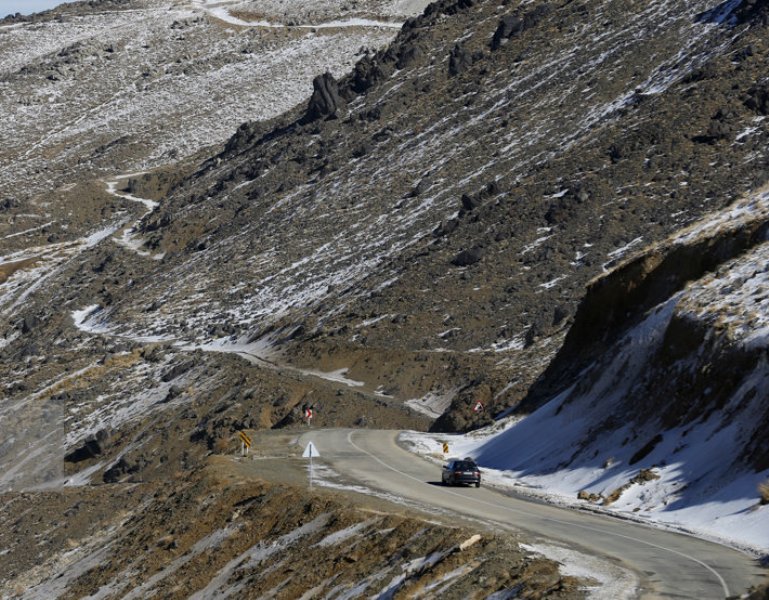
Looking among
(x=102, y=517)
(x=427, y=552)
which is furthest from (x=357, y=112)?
(x=427, y=552)

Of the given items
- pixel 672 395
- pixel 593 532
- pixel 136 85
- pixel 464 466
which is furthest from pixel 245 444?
pixel 136 85

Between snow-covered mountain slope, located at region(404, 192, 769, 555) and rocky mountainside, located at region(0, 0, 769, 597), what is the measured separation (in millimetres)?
118

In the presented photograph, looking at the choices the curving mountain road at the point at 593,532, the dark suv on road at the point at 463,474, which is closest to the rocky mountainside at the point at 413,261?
the curving mountain road at the point at 593,532

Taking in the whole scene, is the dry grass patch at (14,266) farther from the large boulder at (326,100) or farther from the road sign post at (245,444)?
the road sign post at (245,444)

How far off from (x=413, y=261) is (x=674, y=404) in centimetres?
4689

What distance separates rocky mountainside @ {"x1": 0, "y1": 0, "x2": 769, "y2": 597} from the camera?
1325 inches

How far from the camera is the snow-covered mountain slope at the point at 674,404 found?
80.1 ft

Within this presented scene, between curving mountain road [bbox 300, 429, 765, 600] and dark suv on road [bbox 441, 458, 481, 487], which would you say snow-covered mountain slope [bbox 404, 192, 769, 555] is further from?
dark suv on road [bbox 441, 458, 481, 487]

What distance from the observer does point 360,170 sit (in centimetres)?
9475

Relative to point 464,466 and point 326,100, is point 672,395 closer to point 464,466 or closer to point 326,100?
point 464,466

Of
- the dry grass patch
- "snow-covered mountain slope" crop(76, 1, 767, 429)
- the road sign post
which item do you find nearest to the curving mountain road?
the road sign post

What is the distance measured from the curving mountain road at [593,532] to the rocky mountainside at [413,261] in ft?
6.39

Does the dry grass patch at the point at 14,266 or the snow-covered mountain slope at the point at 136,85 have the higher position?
the snow-covered mountain slope at the point at 136,85

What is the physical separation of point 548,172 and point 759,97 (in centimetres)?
1262
